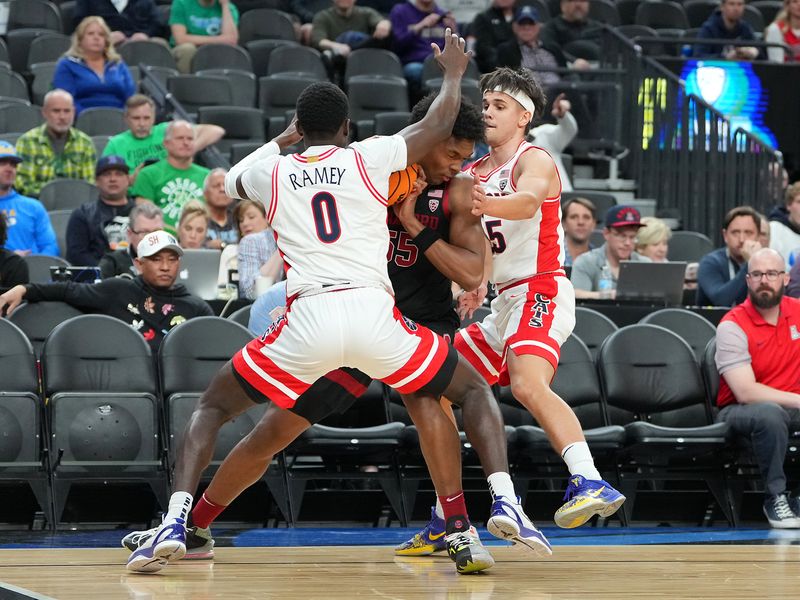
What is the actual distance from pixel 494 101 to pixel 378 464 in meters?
2.65

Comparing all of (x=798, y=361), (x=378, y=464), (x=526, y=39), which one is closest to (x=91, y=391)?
(x=378, y=464)

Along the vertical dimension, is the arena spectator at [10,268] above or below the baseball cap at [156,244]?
below

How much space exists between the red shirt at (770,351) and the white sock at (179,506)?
4341 mm

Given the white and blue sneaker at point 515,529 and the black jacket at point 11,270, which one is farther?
the black jacket at point 11,270

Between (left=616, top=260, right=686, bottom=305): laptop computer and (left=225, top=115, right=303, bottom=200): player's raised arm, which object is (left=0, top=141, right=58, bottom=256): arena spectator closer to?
(left=616, top=260, right=686, bottom=305): laptop computer

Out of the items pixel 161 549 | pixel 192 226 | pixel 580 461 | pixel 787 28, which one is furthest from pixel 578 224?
pixel 787 28

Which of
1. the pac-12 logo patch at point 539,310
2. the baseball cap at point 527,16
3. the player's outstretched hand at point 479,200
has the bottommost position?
the pac-12 logo patch at point 539,310

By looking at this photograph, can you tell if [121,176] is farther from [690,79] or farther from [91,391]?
[690,79]

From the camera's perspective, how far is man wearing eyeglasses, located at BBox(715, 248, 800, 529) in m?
8.12

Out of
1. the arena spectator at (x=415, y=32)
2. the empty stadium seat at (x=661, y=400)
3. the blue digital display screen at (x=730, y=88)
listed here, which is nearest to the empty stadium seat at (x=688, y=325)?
the empty stadium seat at (x=661, y=400)

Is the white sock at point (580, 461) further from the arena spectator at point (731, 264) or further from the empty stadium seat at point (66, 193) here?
the empty stadium seat at point (66, 193)

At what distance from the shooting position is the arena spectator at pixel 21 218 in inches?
388

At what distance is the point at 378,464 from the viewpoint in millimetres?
7812

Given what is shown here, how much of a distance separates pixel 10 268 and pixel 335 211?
4.06 m
